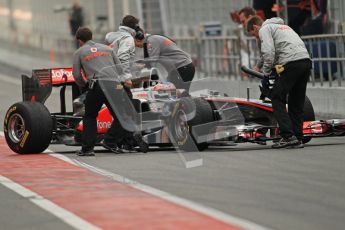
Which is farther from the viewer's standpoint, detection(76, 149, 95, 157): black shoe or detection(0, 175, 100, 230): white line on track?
detection(76, 149, 95, 157): black shoe

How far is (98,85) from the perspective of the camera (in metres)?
15.0

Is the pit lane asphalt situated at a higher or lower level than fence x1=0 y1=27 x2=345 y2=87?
lower

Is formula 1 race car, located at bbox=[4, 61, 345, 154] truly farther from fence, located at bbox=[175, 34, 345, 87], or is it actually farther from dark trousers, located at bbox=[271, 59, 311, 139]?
fence, located at bbox=[175, 34, 345, 87]

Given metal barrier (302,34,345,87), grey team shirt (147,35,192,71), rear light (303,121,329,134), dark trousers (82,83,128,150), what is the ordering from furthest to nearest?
metal barrier (302,34,345,87)
grey team shirt (147,35,192,71)
rear light (303,121,329,134)
dark trousers (82,83,128,150)

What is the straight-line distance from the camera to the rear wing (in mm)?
16234

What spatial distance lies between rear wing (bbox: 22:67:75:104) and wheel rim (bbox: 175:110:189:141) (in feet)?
6.48

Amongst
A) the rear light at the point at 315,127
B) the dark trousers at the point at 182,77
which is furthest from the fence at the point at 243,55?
the rear light at the point at 315,127

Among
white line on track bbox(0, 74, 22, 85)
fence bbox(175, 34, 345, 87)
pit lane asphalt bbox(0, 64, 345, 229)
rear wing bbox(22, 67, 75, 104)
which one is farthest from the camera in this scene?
white line on track bbox(0, 74, 22, 85)

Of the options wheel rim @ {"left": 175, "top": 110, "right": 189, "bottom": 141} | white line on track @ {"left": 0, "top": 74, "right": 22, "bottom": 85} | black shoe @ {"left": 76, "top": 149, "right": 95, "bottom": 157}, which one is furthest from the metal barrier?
white line on track @ {"left": 0, "top": 74, "right": 22, "bottom": 85}

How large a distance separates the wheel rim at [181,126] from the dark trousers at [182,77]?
1192mm

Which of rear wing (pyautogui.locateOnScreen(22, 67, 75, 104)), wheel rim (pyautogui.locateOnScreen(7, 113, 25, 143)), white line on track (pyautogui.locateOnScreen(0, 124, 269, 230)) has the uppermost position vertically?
rear wing (pyautogui.locateOnScreen(22, 67, 75, 104))

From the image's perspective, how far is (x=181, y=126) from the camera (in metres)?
15.0

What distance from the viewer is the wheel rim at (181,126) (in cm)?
1487

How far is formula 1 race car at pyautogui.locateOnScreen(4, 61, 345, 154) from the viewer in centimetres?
1497
